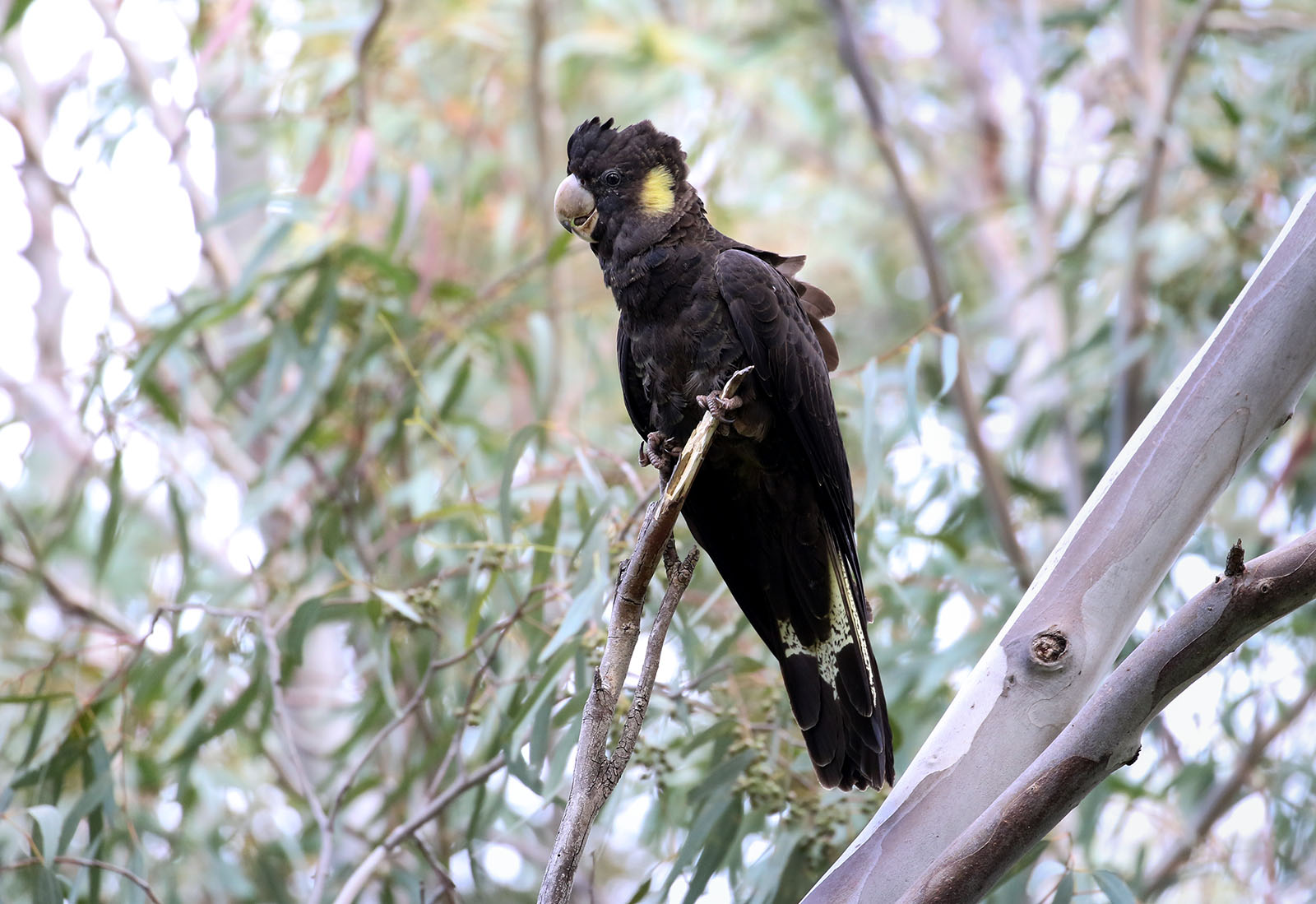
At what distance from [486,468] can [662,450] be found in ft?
4.97

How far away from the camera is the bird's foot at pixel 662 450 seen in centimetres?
226

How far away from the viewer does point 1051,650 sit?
1671mm

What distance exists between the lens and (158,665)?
2.76 m

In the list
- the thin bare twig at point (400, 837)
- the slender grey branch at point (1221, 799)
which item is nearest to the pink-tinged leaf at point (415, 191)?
the thin bare twig at point (400, 837)

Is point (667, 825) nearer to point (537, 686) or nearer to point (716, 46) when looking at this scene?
point (537, 686)

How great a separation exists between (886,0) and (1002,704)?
572 centimetres

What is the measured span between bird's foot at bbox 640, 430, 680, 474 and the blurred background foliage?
24 centimetres

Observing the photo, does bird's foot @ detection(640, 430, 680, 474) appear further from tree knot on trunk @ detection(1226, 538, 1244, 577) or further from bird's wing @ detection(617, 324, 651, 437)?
tree knot on trunk @ detection(1226, 538, 1244, 577)

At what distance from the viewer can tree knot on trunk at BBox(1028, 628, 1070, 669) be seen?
167 cm

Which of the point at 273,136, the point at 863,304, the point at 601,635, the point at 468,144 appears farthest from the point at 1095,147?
the point at 601,635

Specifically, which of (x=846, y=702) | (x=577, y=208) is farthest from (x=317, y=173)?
(x=846, y=702)

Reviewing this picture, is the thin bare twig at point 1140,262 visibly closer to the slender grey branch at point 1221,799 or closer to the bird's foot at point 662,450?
the slender grey branch at point 1221,799

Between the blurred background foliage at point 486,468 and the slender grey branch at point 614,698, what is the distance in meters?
0.55

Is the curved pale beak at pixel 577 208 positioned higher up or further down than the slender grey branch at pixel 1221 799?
higher up
